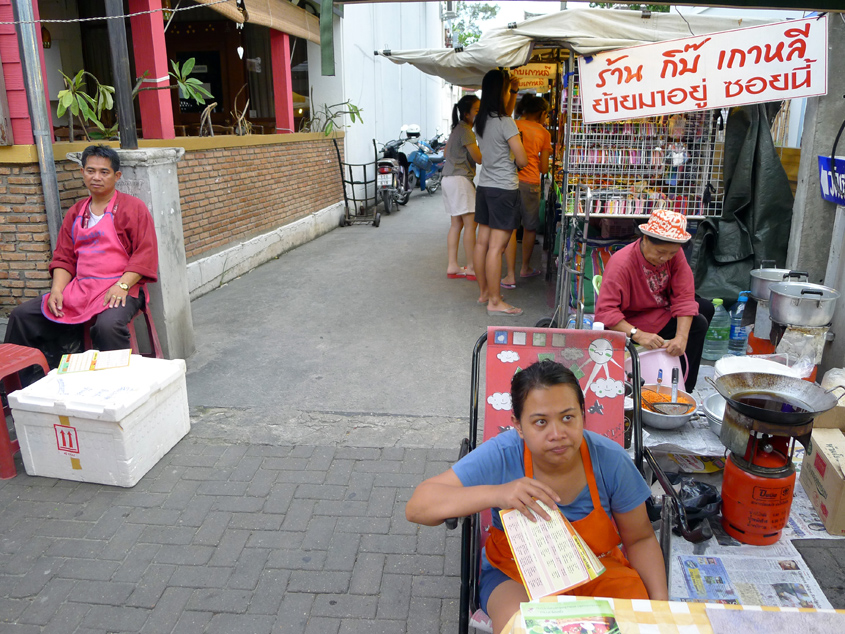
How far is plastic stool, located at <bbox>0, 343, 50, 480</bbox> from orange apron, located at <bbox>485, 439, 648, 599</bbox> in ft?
9.21

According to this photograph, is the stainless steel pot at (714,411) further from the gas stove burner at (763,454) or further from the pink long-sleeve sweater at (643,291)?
the pink long-sleeve sweater at (643,291)

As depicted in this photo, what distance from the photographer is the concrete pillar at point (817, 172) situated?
5.21 meters

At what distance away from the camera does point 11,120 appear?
4727mm

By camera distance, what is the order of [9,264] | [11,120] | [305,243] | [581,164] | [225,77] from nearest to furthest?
[11,120], [9,264], [581,164], [305,243], [225,77]

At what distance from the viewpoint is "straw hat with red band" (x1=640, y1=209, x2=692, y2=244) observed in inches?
143

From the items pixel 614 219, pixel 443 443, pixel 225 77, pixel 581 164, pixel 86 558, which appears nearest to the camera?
pixel 86 558

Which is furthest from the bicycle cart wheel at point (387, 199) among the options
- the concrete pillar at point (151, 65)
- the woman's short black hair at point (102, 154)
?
the woman's short black hair at point (102, 154)

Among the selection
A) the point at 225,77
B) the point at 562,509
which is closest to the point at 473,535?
the point at 562,509

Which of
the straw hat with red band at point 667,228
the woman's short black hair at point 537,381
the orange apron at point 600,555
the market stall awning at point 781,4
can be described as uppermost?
the market stall awning at point 781,4

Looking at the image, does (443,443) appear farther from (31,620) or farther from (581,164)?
(581,164)

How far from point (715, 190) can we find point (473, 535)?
4885 millimetres

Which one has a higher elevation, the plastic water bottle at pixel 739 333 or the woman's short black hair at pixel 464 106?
the woman's short black hair at pixel 464 106

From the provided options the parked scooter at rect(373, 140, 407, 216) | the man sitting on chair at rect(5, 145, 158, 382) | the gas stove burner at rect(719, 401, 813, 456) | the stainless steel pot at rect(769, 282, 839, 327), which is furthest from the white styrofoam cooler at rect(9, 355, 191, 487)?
the parked scooter at rect(373, 140, 407, 216)

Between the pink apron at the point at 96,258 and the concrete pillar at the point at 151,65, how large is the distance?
233 centimetres
